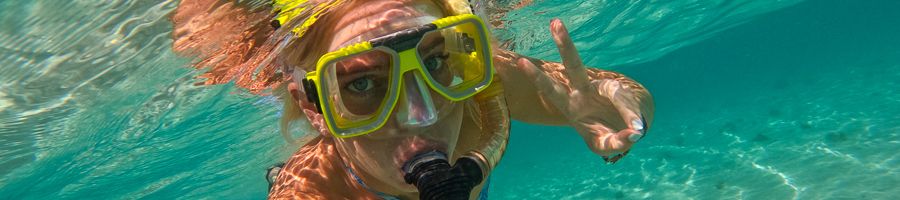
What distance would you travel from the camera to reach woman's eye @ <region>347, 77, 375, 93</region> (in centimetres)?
295

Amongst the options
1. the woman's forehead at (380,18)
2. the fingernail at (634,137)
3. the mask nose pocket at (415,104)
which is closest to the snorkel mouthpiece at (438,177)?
the mask nose pocket at (415,104)

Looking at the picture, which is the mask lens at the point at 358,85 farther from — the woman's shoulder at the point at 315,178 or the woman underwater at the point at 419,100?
the woman's shoulder at the point at 315,178

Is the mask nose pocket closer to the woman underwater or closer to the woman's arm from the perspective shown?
the woman underwater

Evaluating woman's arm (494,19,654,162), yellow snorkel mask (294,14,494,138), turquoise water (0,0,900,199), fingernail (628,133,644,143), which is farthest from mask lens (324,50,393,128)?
turquoise water (0,0,900,199)

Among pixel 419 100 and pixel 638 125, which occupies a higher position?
pixel 419 100

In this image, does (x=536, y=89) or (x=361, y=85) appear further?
(x=536, y=89)

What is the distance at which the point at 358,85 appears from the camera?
2969 mm

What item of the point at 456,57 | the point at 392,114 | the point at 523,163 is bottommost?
the point at 523,163

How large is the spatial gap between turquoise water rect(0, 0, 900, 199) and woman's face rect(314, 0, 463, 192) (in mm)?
3571

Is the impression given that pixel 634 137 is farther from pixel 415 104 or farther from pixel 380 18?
pixel 380 18

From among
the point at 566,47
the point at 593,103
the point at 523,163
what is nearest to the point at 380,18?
the point at 566,47

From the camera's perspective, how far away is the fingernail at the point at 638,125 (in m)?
3.11

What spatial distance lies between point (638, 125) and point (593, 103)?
0.52 metres

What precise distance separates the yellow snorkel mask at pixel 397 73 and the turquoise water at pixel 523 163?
3.82 m
